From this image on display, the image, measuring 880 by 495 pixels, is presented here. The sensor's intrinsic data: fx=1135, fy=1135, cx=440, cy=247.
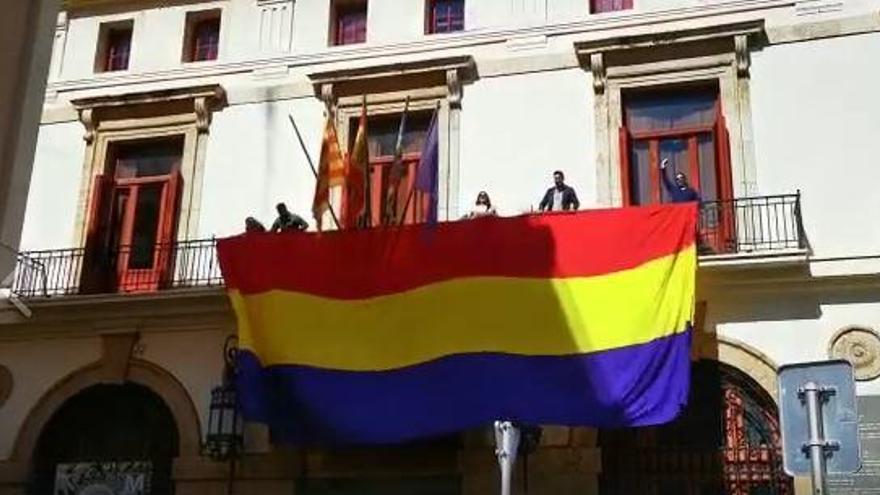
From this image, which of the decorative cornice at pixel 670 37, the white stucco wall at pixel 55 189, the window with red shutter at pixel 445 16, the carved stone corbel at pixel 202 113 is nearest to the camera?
the decorative cornice at pixel 670 37

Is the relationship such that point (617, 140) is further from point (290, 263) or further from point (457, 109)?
point (290, 263)

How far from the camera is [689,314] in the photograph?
12.7 m

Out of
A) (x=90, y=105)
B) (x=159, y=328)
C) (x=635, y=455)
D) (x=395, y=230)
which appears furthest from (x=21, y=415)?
(x=635, y=455)

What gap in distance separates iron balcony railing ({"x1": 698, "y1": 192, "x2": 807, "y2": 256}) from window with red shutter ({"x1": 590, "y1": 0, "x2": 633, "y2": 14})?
3.39 meters

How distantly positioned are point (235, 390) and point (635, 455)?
17.0 feet

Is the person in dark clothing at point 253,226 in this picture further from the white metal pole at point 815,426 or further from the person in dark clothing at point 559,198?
the white metal pole at point 815,426

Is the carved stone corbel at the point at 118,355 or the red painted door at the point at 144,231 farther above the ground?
the red painted door at the point at 144,231

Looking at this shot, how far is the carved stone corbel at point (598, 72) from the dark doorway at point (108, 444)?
293 inches

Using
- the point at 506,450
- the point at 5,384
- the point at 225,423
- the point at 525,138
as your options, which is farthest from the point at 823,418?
the point at 5,384

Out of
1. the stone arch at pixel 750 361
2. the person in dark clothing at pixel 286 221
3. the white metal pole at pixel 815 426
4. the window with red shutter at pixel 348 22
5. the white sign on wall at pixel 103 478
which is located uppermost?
the window with red shutter at pixel 348 22

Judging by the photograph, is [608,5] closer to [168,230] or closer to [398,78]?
[398,78]

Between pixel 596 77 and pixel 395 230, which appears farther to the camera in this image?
pixel 596 77

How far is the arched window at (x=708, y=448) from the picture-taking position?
13.4 m

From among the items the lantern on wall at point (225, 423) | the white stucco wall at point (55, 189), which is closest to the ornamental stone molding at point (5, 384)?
the white stucco wall at point (55, 189)
